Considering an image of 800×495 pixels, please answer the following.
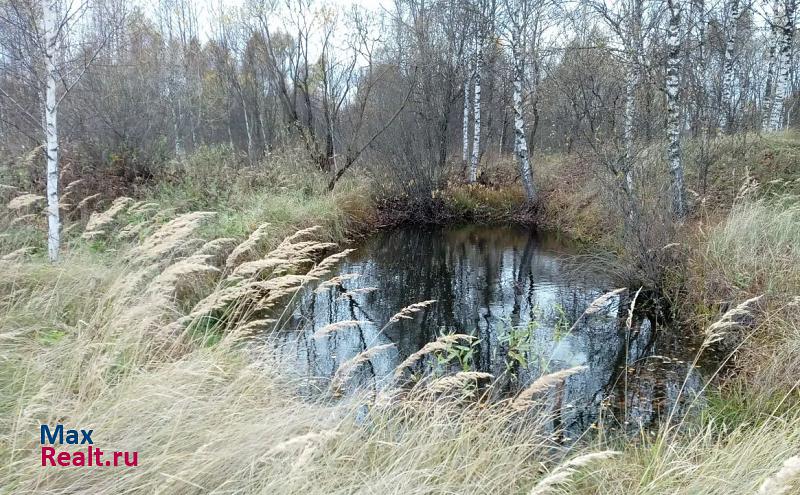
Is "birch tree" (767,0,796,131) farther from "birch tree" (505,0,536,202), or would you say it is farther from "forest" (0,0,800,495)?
"birch tree" (505,0,536,202)

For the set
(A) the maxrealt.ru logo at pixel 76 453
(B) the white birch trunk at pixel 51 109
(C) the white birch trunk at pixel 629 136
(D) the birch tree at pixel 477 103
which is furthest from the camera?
(D) the birch tree at pixel 477 103

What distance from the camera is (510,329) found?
17.5 ft

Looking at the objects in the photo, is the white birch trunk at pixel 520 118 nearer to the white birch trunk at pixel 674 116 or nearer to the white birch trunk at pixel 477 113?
the white birch trunk at pixel 477 113

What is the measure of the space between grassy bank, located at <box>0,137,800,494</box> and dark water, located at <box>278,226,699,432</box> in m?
0.45

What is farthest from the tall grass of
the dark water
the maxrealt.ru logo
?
the maxrealt.ru logo

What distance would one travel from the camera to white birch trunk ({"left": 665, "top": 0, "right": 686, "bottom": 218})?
6.81 metres

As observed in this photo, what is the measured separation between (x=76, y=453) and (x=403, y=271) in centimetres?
679

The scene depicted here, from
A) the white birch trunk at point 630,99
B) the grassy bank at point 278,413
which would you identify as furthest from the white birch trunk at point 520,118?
the grassy bank at point 278,413

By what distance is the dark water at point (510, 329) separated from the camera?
4090mm

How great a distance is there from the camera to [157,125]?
1014cm

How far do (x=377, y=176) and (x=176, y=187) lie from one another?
17.6ft

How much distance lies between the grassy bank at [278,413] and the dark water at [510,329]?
0.45m

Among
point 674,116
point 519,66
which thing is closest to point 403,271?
point 674,116

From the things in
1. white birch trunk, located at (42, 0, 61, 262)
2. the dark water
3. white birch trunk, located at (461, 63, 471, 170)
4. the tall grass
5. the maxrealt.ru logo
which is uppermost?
white birch trunk, located at (461, 63, 471, 170)
